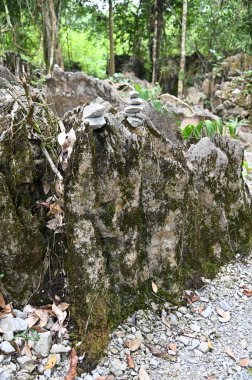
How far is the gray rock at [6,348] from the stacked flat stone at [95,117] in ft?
4.31

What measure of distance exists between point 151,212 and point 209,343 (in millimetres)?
939

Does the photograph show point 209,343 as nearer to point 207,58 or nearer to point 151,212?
point 151,212

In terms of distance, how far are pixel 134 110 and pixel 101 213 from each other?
74 centimetres

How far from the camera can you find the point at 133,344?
→ 2270 millimetres

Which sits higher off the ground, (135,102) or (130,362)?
(135,102)

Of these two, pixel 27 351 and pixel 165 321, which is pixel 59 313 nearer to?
pixel 27 351

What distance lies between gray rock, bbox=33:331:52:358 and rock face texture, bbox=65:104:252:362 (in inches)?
8.2

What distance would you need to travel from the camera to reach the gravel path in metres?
2.17

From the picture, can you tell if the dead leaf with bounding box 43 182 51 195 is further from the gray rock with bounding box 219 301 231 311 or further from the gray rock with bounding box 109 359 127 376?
the gray rock with bounding box 219 301 231 311

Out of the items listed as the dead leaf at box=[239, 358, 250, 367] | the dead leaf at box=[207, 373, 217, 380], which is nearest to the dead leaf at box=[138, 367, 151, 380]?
the dead leaf at box=[207, 373, 217, 380]

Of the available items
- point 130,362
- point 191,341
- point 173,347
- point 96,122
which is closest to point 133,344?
point 130,362

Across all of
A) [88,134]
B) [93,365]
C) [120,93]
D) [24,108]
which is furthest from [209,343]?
[120,93]

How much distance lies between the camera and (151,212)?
2574 millimetres

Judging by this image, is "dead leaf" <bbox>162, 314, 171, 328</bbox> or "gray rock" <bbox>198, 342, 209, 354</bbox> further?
"dead leaf" <bbox>162, 314, 171, 328</bbox>
